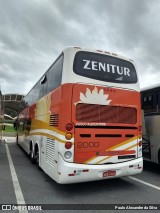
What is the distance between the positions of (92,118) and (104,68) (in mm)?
1437

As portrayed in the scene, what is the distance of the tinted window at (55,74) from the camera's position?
7.35 m

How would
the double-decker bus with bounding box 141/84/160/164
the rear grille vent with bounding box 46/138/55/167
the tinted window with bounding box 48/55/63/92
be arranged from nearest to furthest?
the rear grille vent with bounding box 46/138/55/167, the tinted window with bounding box 48/55/63/92, the double-decker bus with bounding box 141/84/160/164

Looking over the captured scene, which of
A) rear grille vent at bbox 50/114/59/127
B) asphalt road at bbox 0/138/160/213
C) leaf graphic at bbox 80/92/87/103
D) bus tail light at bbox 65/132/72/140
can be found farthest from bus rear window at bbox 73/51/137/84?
asphalt road at bbox 0/138/160/213

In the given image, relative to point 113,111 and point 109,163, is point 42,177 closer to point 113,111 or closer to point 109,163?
point 109,163

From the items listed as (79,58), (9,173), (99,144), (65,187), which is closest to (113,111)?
(99,144)

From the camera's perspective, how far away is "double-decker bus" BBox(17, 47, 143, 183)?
6652mm

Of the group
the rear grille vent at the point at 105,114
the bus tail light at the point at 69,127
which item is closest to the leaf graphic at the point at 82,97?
the rear grille vent at the point at 105,114

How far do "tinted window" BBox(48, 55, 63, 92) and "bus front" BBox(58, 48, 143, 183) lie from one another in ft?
1.39

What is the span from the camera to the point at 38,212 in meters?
5.39

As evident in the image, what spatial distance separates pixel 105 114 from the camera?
7.15 m

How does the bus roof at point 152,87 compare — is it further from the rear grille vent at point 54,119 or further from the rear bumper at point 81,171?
the rear grille vent at point 54,119

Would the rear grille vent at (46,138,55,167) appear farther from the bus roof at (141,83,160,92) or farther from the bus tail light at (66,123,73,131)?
the bus roof at (141,83,160,92)

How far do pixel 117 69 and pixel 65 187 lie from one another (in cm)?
348

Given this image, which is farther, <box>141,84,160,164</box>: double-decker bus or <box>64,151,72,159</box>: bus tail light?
<box>141,84,160,164</box>: double-decker bus
